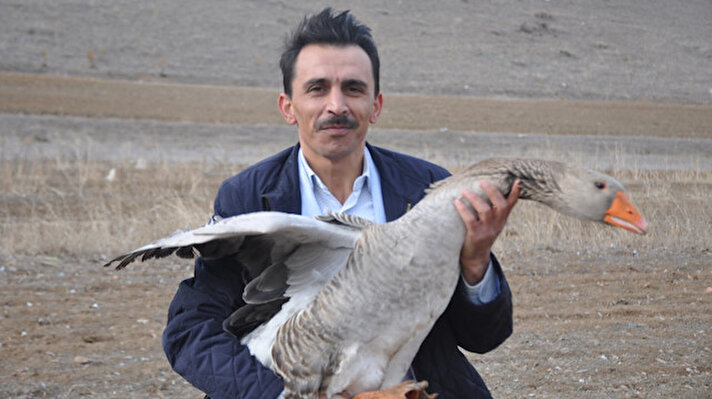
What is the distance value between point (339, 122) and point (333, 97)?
107mm

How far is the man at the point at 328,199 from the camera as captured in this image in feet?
9.29

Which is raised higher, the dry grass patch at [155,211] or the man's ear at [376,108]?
the man's ear at [376,108]

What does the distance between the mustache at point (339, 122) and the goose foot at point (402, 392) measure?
1.07 meters

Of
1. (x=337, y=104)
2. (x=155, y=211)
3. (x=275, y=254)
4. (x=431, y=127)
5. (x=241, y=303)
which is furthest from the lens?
(x=431, y=127)

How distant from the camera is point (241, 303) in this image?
313 cm

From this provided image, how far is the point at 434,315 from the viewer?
2695 millimetres

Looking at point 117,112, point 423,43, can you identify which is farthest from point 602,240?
point 423,43

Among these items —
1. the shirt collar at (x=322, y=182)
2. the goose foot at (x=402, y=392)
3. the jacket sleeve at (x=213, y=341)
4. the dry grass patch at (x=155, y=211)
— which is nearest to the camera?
the goose foot at (x=402, y=392)

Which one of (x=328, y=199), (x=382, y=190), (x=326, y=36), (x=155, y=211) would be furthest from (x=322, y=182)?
(x=155, y=211)

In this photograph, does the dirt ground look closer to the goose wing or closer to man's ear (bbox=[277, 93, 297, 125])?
the goose wing

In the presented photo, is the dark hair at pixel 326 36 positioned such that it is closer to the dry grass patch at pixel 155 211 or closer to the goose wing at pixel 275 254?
the goose wing at pixel 275 254

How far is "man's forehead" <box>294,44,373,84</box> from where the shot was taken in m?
3.02

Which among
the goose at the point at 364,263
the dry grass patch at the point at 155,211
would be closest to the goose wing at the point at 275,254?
the goose at the point at 364,263

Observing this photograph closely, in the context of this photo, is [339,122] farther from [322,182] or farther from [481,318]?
[481,318]
